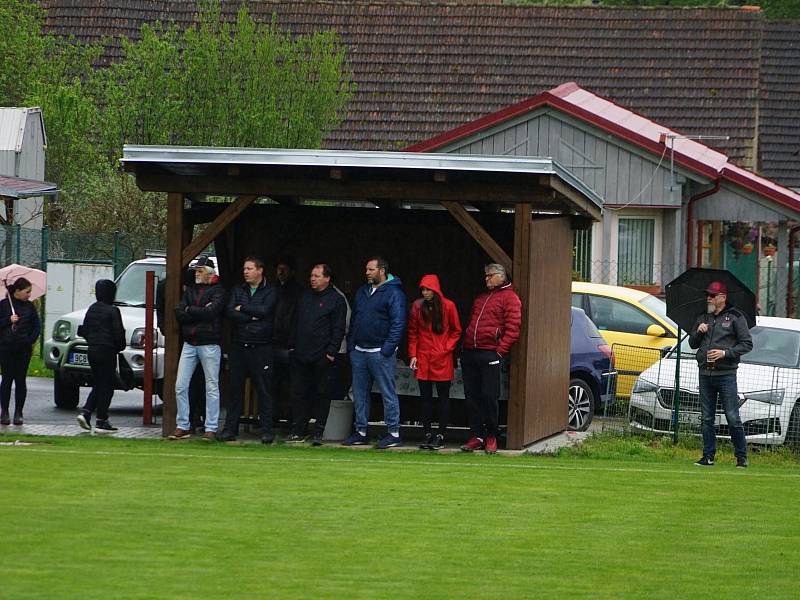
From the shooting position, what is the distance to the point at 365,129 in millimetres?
34875

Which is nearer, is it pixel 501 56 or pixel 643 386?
pixel 643 386

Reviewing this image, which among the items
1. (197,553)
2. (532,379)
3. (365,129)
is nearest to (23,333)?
(532,379)

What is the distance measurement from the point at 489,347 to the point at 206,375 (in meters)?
2.82

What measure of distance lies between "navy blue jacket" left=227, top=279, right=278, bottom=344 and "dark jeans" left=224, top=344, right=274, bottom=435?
0.09 metres

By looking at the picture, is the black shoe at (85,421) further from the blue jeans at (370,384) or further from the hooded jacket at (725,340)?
the hooded jacket at (725,340)

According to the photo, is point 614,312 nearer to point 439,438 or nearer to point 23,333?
point 439,438

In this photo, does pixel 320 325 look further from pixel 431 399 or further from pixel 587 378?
pixel 587 378

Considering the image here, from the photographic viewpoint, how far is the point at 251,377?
16.0m

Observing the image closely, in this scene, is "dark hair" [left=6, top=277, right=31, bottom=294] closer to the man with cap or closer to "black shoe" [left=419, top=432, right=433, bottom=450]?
"black shoe" [left=419, top=432, right=433, bottom=450]

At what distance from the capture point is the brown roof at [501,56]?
34.3 m

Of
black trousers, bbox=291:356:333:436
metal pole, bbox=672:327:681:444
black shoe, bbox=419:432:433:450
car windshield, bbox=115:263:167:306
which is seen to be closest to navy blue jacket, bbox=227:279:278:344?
black trousers, bbox=291:356:333:436

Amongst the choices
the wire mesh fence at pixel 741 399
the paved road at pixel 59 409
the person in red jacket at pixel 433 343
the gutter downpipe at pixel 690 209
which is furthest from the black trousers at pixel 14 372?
the gutter downpipe at pixel 690 209

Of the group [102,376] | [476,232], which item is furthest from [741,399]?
[102,376]

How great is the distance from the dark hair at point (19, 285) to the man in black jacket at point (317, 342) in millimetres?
2954
